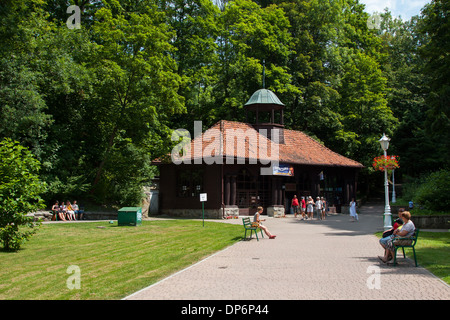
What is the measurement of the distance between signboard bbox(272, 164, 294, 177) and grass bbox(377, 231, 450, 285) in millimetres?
A: 14423

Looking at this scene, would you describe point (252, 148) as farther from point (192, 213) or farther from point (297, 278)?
point (297, 278)

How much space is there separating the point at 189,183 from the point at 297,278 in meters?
23.7

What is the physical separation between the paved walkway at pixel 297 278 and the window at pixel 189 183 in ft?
58.9

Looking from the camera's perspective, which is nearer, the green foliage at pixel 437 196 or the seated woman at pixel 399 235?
the seated woman at pixel 399 235

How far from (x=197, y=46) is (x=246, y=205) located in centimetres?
1646

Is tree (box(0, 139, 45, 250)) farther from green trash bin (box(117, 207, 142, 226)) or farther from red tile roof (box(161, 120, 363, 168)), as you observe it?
red tile roof (box(161, 120, 363, 168))

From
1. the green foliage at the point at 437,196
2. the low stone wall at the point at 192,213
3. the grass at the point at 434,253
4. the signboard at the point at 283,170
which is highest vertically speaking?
the signboard at the point at 283,170

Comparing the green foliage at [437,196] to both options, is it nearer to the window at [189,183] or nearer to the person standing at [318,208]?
the person standing at [318,208]

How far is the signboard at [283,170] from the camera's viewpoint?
32.4 m

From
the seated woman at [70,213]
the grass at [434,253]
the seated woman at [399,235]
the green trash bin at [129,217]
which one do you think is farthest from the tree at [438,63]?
the seated woman at [70,213]

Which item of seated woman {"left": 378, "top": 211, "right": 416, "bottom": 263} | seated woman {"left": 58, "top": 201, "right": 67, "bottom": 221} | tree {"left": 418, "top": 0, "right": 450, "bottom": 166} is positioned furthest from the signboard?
seated woman {"left": 378, "top": 211, "right": 416, "bottom": 263}

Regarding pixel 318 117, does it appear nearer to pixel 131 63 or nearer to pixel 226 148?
pixel 226 148

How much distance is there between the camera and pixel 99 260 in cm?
1137
